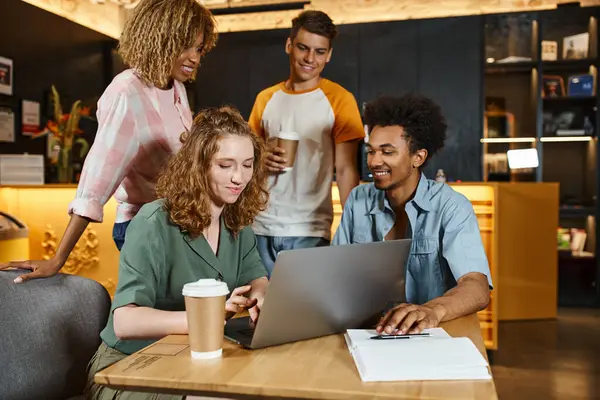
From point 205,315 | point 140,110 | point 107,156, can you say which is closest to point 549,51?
point 140,110

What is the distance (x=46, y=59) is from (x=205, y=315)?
5217mm

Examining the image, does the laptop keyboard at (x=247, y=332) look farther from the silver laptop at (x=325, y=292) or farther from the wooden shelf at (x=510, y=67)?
the wooden shelf at (x=510, y=67)

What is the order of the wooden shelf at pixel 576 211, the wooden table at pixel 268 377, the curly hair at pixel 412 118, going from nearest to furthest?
the wooden table at pixel 268 377, the curly hair at pixel 412 118, the wooden shelf at pixel 576 211

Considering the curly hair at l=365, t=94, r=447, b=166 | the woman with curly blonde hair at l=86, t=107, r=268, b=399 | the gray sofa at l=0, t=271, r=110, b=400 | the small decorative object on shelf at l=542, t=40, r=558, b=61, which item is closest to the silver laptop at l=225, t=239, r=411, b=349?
the woman with curly blonde hair at l=86, t=107, r=268, b=399

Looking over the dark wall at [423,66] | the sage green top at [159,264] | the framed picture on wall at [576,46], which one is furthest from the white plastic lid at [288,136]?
the framed picture on wall at [576,46]

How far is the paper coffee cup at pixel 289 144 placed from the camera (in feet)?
6.88

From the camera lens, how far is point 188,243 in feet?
4.87

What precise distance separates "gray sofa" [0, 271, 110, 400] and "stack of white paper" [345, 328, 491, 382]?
2.73 feet

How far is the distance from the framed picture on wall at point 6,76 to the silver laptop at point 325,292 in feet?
14.8

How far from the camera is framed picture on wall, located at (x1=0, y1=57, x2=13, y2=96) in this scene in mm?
4996

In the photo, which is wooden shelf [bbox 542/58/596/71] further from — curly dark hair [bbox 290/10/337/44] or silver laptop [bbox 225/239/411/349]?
silver laptop [bbox 225/239/411/349]

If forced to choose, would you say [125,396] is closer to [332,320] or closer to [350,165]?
[332,320]

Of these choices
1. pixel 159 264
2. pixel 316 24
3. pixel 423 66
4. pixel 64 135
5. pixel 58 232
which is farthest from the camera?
pixel 423 66

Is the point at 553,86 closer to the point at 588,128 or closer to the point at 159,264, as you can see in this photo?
the point at 588,128
